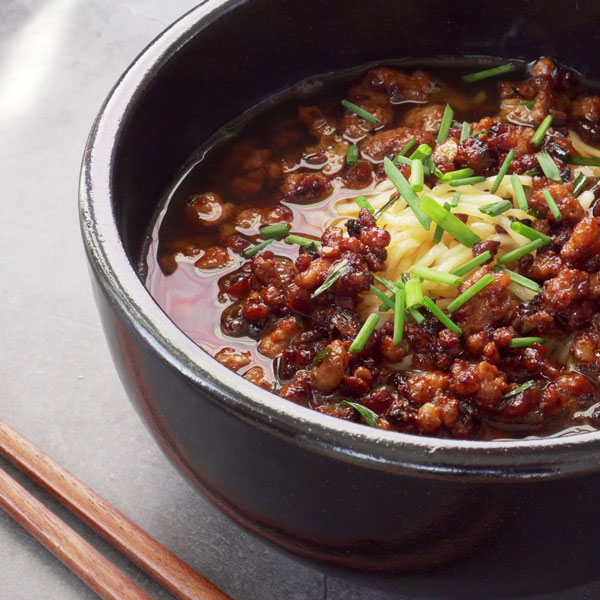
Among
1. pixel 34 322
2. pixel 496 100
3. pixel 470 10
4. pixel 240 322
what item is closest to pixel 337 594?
pixel 240 322

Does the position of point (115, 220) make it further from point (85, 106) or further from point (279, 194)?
point (85, 106)

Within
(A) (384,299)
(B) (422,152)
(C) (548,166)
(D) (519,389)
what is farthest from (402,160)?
(D) (519,389)

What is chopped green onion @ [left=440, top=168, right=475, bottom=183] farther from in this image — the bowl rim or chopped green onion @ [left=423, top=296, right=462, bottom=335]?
the bowl rim

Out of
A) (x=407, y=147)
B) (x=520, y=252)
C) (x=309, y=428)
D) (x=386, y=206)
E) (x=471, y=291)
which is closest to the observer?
(x=309, y=428)

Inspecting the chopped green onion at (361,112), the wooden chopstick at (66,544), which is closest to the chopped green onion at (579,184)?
the chopped green onion at (361,112)

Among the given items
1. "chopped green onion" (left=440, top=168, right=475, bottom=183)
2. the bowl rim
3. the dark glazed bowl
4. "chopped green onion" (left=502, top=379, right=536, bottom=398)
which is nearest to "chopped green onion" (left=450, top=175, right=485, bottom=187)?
"chopped green onion" (left=440, top=168, right=475, bottom=183)

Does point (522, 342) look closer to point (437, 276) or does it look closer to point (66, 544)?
point (437, 276)
